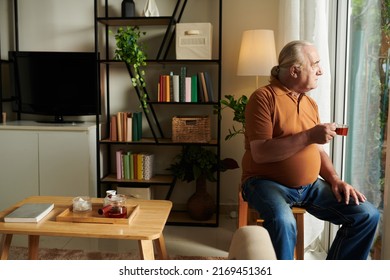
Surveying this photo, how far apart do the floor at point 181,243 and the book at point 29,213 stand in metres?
0.88

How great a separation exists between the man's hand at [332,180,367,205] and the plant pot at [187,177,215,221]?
4.84 ft

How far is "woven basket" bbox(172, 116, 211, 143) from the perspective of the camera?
325cm

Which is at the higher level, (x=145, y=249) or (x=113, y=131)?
(x=113, y=131)

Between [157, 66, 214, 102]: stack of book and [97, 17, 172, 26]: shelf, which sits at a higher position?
[97, 17, 172, 26]: shelf

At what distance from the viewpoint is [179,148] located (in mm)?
3564

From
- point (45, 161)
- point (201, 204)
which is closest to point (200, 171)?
point (201, 204)

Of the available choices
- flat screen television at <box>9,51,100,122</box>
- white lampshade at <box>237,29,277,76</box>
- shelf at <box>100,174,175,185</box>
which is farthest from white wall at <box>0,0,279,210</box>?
shelf at <box>100,174,175,185</box>

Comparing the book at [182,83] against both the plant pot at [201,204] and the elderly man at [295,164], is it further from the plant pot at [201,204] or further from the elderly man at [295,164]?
the elderly man at [295,164]

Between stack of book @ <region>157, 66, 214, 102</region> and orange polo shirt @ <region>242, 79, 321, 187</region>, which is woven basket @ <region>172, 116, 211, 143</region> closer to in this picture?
stack of book @ <region>157, 66, 214, 102</region>

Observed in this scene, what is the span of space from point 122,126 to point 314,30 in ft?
5.46

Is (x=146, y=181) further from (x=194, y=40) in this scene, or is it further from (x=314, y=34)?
(x=314, y=34)

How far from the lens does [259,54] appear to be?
297cm

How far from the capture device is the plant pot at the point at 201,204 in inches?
131

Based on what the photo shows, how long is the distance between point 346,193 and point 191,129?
156 centimetres
